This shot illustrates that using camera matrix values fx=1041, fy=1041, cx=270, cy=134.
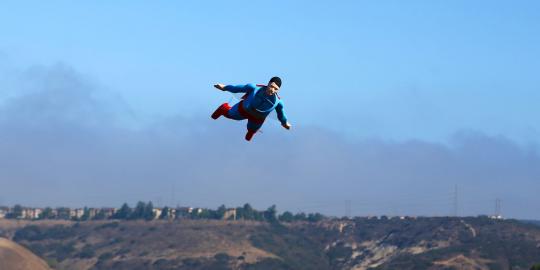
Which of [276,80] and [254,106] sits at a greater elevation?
[276,80]

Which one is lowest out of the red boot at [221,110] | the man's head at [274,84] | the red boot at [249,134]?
the red boot at [249,134]

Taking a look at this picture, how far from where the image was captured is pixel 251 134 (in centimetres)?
4400

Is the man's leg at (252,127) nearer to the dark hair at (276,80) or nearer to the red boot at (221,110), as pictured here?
the red boot at (221,110)

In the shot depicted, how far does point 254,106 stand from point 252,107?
0.18m

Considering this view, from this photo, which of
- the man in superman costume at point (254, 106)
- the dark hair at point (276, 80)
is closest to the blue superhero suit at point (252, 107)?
the man in superman costume at point (254, 106)

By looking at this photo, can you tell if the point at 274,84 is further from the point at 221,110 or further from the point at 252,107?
the point at 221,110

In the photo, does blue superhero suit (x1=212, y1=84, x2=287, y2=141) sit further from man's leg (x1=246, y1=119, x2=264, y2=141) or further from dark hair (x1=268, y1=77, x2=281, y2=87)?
dark hair (x1=268, y1=77, x2=281, y2=87)

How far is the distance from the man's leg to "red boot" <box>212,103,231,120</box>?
1.21 metres

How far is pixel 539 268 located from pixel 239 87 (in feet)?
519

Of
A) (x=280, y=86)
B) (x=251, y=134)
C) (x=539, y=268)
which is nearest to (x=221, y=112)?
(x=251, y=134)

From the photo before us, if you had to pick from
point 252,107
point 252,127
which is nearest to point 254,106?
point 252,107

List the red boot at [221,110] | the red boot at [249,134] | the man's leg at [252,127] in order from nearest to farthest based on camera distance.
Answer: the man's leg at [252,127], the red boot at [249,134], the red boot at [221,110]

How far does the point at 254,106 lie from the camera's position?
42.1 m

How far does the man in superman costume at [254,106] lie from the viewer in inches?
1633
